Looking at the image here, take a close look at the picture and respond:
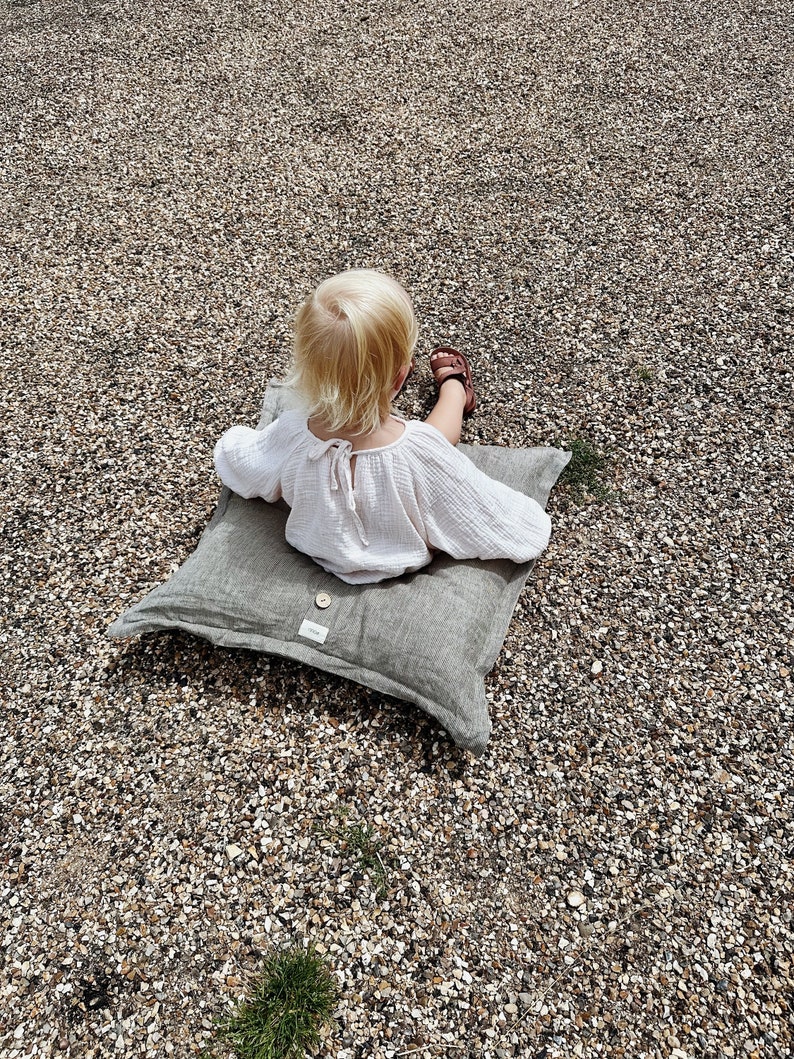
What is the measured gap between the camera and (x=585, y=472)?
3.54 metres

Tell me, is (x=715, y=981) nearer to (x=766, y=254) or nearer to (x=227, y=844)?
(x=227, y=844)

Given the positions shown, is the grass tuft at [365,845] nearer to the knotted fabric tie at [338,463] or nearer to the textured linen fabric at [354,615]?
the textured linen fabric at [354,615]

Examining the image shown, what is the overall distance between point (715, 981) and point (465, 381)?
2.68 meters

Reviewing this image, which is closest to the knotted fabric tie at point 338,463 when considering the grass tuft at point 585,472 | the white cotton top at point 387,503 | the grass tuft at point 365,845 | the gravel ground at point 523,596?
the white cotton top at point 387,503

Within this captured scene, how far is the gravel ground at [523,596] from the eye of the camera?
2271mm

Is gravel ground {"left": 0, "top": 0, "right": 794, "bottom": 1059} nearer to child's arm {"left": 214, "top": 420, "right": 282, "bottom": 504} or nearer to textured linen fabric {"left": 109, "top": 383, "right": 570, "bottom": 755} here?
textured linen fabric {"left": 109, "top": 383, "right": 570, "bottom": 755}

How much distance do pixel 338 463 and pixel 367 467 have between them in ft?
0.35

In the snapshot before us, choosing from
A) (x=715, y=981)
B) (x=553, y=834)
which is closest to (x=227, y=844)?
(x=553, y=834)

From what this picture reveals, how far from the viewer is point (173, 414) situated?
388 centimetres

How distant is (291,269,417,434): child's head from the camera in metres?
2.53

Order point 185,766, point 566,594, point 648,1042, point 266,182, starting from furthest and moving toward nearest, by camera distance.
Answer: point 266,182 < point 566,594 < point 185,766 < point 648,1042

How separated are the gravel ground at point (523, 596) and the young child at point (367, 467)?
0.44 m

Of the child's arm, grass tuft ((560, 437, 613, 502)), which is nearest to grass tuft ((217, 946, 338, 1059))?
the child's arm

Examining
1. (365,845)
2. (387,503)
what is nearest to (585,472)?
(387,503)
